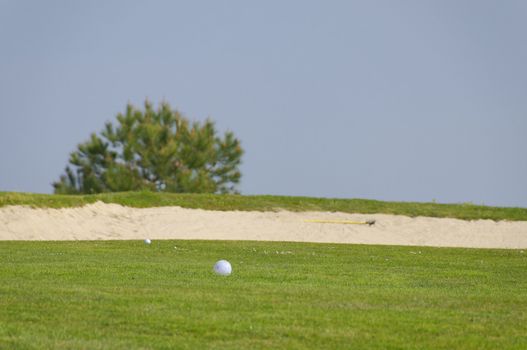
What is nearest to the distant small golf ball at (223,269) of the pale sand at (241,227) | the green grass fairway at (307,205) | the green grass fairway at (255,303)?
the green grass fairway at (255,303)

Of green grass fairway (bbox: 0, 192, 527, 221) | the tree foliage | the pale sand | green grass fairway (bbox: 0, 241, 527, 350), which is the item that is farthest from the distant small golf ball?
the tree foliage

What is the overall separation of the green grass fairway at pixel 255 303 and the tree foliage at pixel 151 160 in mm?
35391

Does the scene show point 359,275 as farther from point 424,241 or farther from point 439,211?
point 439,211

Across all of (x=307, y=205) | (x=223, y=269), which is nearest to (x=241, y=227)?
(x=307, y=205)

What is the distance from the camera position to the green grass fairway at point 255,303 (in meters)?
10.4

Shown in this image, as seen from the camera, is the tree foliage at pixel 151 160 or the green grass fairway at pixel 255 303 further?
the tree foliage at pixel 151 160

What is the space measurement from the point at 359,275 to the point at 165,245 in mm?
8425

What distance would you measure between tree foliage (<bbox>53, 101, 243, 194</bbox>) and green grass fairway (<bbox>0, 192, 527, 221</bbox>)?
884 inches

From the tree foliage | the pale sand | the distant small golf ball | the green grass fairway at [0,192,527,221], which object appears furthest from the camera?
the tree foliage

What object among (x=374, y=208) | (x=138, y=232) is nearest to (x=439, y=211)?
(x=374, y=208)

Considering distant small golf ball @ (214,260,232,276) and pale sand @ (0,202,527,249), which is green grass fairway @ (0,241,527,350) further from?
pale sand @ (0,202,527,249)

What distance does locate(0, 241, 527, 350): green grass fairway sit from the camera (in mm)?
10438

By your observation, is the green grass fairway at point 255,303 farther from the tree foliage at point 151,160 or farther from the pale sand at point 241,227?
the tree foliage at point 151,160

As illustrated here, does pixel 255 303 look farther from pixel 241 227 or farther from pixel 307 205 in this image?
pixel 307 205
